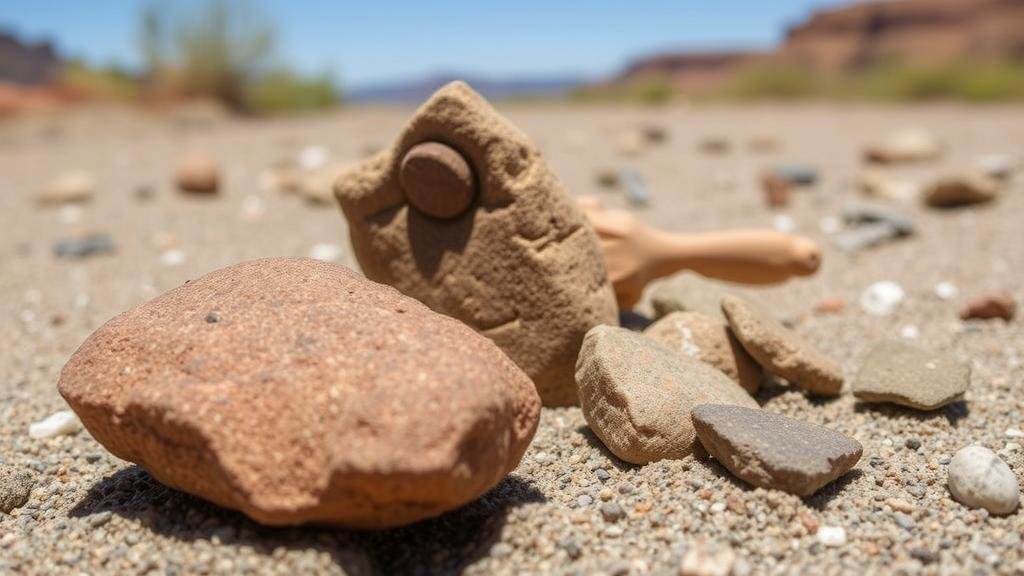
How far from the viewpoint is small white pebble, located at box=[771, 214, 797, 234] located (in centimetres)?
614

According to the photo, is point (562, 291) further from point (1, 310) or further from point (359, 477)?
point (1, 310)

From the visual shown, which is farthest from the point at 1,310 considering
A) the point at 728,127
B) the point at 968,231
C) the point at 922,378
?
the point at 728,127

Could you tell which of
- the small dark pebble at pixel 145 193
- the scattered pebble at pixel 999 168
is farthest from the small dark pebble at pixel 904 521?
the small dark pebble at pixel 145 193

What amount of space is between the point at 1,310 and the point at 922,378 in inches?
178

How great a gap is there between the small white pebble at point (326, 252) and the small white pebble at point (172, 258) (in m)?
0.82

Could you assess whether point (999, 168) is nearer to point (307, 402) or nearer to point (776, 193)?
point (776, 193)

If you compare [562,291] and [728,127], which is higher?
[562,291]

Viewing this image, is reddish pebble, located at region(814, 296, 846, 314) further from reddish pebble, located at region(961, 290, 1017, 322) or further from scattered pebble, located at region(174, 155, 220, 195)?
scattered pebble, located at region(174, 155, 220, 195)

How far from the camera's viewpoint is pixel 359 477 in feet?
6.12

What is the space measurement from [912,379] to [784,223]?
3497mm

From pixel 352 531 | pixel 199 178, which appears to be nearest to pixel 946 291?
pixel 352 531

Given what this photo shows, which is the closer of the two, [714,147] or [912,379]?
[912,379]

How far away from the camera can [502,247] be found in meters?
3.06

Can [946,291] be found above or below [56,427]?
above
